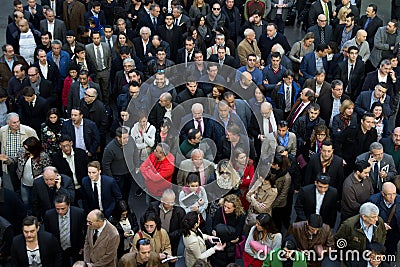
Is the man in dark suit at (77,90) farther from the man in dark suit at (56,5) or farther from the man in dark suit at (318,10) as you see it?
the man in dark suit at (318,10)

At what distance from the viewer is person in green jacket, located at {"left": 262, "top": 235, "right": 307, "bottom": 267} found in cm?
714

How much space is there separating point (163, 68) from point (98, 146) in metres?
2.18

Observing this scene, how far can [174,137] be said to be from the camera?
959 cm

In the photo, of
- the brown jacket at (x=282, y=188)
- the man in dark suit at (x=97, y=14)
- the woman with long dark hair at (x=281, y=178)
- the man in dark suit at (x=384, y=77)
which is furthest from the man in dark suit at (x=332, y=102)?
the man in dark suit at (x=97, y=14)

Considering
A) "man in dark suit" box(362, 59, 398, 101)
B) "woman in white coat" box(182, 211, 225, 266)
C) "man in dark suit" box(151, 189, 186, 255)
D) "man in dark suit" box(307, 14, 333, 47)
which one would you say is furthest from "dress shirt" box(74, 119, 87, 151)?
"man in dark suit" box(307, 14, 333, 47)

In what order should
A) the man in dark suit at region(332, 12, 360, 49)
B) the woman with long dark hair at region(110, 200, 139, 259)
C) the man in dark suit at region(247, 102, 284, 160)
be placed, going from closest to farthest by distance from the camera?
the woman with long dark hair at region(110, 200, 139, 259) → the man in dark suit at region(247, 102, 284, 160) → the man in dark suit at region(332, 12, 360, 49)

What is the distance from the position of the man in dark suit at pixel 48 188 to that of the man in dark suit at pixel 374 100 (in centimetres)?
483

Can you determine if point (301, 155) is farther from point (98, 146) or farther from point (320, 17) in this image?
point (320, 17)

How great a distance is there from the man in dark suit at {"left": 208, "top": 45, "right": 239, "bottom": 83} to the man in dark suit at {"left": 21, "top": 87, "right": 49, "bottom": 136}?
9.99 ft

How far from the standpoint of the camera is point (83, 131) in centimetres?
959

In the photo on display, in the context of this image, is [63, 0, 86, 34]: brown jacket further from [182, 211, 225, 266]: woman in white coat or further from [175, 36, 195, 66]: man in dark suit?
[182, 211, 225, 266]: woman in white coat

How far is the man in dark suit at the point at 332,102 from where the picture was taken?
10.2m

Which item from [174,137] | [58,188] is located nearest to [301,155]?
[174,137]

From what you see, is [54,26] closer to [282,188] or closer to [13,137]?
[13,137]
